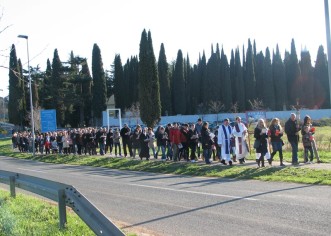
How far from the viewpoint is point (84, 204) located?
20.0ft

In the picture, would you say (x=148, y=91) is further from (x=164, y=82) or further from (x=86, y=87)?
(x=86, y=87)

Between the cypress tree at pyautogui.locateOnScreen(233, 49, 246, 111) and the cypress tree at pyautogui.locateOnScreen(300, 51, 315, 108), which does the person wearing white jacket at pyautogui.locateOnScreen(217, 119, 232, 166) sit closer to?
the cypress tree at pyautogui.locateOnScreen(233, 49, 246, 111)

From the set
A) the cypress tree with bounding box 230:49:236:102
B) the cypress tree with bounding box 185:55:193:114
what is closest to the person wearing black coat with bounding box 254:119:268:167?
the cypress tree with bounding box 230:49:236:102

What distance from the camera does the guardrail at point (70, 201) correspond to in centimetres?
531

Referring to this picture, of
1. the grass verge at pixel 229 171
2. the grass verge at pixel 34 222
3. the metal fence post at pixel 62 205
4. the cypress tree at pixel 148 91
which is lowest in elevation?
the grass verge at pixel 229 171

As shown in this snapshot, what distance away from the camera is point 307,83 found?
227 feet

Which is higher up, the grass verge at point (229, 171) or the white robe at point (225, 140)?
the white robe at point (225, 140)

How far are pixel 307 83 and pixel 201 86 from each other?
16633 mm

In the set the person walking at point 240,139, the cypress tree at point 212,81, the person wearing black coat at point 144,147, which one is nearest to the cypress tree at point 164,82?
the cypress tree at point 212,81

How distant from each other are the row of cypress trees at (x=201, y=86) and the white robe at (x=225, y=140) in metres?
48.3

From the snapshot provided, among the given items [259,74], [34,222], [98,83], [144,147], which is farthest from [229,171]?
[259,74]

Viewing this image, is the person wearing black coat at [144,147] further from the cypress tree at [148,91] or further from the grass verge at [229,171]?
the cypress tree at [148,91]

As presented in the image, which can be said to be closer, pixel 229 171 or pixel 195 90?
pixel 229 171

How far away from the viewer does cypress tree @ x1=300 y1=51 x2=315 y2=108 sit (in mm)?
68562
